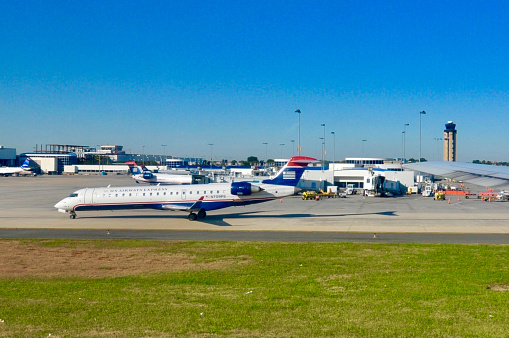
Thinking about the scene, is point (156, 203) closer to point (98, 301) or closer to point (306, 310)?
point (98, 301)

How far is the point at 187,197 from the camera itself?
39.6 metres

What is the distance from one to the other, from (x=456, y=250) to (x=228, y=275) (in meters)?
12.9

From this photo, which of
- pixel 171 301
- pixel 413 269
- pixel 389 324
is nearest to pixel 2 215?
pixel 171 301

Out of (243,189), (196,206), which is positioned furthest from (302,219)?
(196,206)

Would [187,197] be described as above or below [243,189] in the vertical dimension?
below

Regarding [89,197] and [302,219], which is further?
[89,197]

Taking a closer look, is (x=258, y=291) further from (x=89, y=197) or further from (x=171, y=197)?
(x=89, y=197)

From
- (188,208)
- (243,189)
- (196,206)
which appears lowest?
(188,208)

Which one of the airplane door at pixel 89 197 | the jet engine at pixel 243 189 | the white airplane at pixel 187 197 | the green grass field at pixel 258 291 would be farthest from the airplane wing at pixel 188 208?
the green grass field at pixel 258 291

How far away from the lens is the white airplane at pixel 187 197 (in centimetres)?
3906

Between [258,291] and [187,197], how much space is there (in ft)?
80.9

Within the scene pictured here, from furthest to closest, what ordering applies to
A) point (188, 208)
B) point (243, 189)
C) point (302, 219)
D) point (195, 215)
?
point (302, 219) < point (195, 215) < point (188, 208) < point (243, 189)

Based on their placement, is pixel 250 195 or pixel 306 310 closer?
pixel 306 310

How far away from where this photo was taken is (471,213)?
43875mm
